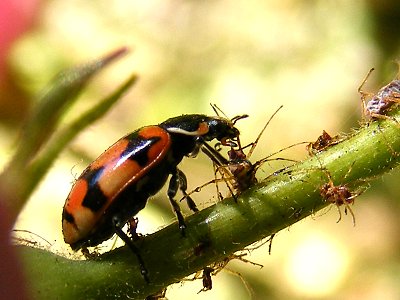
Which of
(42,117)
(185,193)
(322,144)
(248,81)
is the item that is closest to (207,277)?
(185,193)

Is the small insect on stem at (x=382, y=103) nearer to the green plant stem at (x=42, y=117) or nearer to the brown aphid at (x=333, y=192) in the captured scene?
the brown aphid at (x=333, y=192)

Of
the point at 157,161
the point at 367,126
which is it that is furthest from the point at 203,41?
the point at 367,126

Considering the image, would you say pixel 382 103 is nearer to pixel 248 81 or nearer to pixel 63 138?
pixel 63 138

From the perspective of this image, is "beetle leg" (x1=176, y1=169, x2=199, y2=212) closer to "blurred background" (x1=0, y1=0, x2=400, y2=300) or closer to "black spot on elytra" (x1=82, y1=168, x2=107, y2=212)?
"black spot on elytra" (x1=82, y1=168, x2=107, y2=212)

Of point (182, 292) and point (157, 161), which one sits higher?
point (157, 161)

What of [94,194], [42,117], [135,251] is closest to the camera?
[42,117]

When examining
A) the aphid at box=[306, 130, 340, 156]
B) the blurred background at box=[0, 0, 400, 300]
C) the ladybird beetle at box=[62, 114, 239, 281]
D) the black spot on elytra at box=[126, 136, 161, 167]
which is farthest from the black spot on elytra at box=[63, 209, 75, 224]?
the blurred background at box=[0, 0, 400, 300]

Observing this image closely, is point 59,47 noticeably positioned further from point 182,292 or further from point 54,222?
point 182,292
